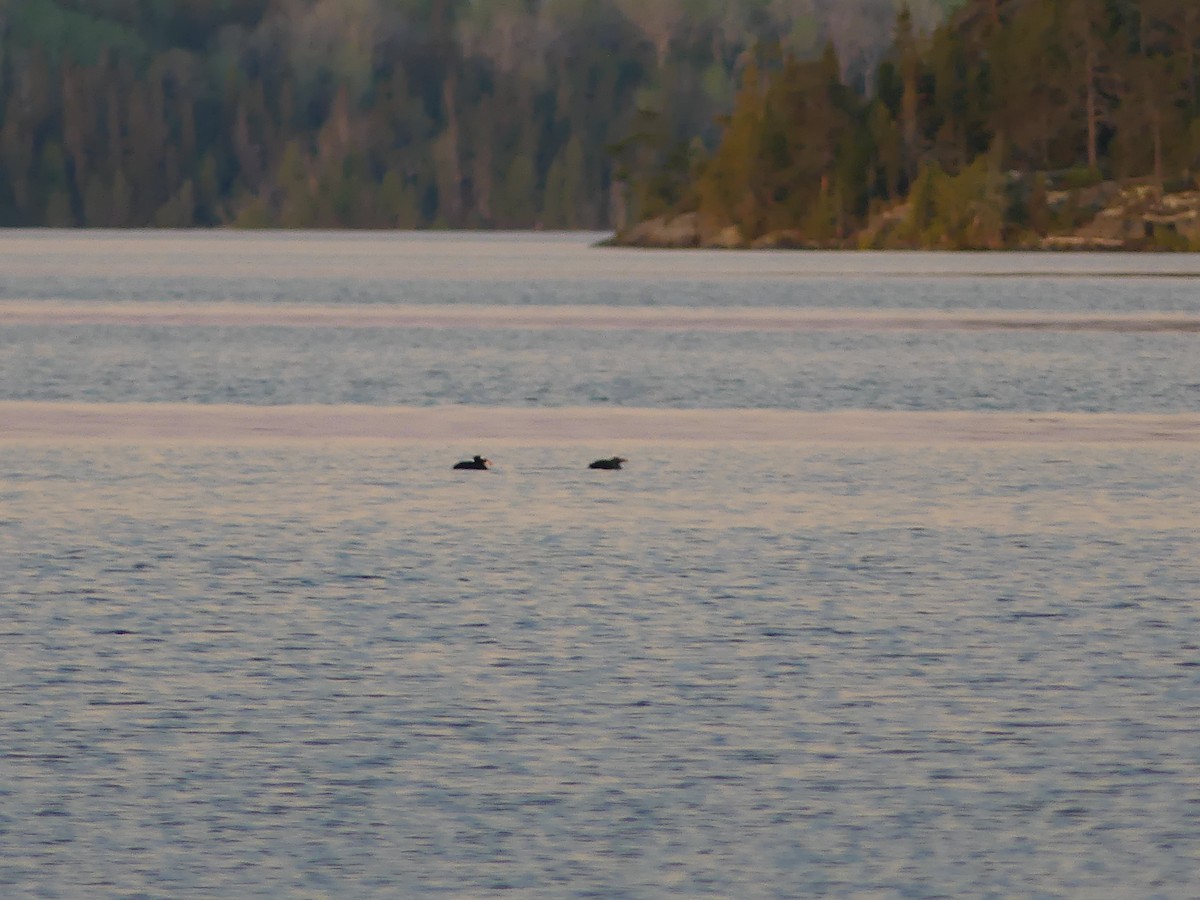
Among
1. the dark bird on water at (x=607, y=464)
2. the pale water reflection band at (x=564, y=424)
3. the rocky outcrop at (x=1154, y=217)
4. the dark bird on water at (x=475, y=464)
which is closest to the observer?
the dark bird on water at (x=475, y=464)

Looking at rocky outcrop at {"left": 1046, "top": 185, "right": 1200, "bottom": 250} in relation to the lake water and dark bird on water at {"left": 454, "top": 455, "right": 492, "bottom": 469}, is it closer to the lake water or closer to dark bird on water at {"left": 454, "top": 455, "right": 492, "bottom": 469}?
the lake water

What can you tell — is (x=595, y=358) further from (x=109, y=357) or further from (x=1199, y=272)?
(x=1199, y=272)

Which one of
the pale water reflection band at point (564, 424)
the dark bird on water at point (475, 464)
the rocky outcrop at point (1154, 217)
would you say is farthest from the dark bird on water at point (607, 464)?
the rocky outcrop at point (1154, 217)

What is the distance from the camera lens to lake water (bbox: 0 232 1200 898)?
10500 millimetres

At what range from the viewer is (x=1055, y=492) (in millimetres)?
25141

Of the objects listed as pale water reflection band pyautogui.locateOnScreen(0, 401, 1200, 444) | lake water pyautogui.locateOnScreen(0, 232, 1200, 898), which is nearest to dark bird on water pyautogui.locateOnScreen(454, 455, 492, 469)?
lake water pyautogui.locateOnScreen(0, 232, 1200, 898)

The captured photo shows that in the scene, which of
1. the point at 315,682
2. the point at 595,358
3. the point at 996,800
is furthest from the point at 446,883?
the point at 595,358

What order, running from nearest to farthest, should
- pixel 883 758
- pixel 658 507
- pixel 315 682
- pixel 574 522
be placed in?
pixel 883 758
pixel 315 682
pixel 574 522
pixel 658 507

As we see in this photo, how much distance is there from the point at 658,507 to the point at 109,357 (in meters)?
30.5

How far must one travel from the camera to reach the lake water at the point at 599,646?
10500 millimetres

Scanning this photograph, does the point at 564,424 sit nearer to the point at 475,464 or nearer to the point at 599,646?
the point at 475,464

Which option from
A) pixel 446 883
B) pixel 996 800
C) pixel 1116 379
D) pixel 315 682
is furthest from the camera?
pixel 1116 379

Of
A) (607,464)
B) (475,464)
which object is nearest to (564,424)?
(607,464)

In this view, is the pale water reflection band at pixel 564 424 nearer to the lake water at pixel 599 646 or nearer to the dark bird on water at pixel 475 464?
the lake water at pixel 599 646
